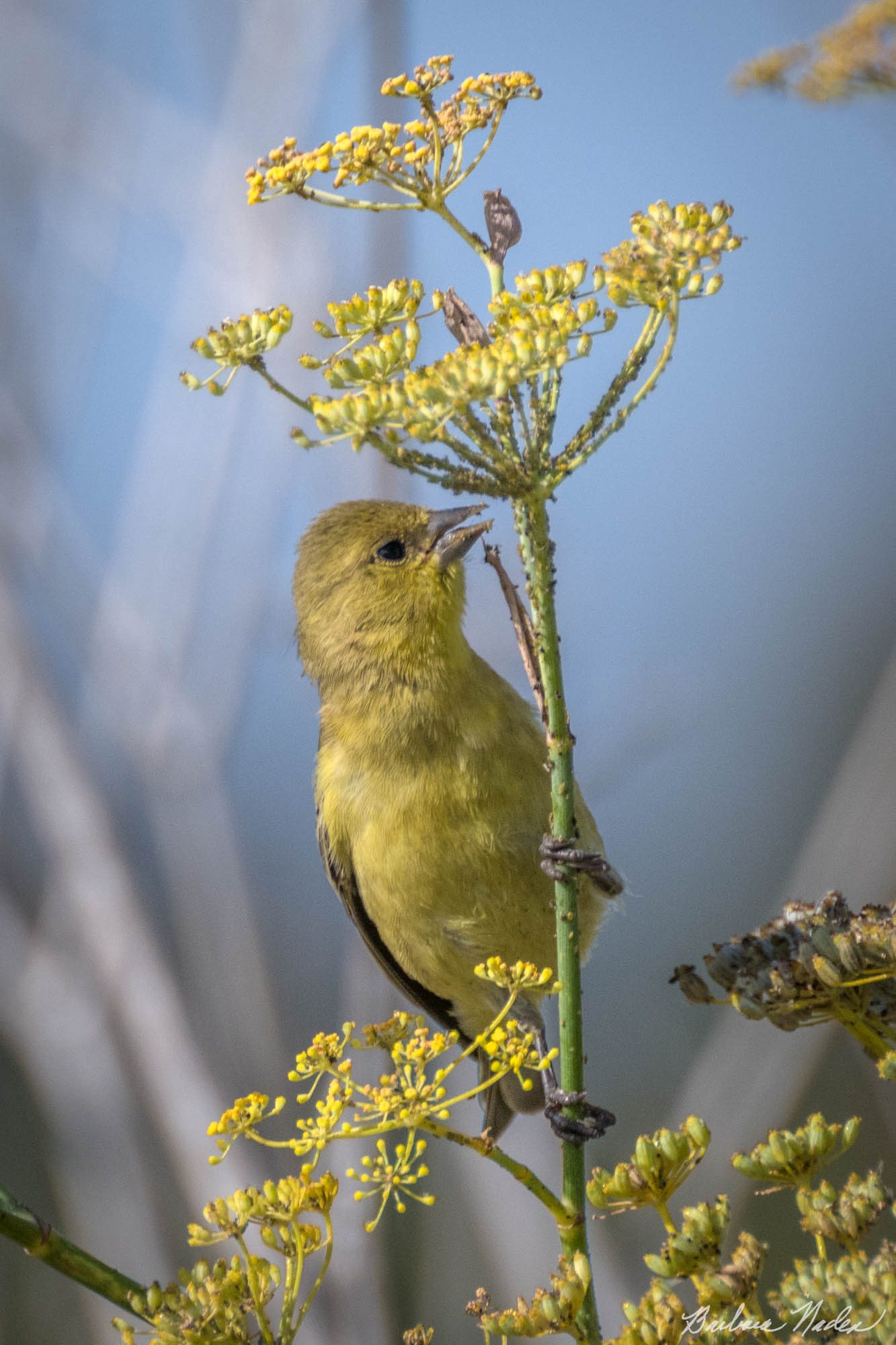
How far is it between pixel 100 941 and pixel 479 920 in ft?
6.76

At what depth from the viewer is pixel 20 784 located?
440 centimetres

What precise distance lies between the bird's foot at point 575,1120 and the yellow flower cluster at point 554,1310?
5.5 inches

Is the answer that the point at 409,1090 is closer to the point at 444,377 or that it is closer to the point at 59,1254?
the point at 59,1254

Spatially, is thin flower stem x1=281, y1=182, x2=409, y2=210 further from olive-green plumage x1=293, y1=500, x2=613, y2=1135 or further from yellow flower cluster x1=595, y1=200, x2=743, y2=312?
olive-green plumage x1=293, y1=500, x2=613, y2=1135

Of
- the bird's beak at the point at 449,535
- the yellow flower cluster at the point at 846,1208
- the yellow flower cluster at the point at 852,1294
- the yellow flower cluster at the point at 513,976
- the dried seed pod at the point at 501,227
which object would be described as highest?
the bird's beak at the point at 449,535

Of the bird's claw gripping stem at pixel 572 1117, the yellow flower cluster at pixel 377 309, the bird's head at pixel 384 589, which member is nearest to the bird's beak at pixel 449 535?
the bird's head at pixel 384 589

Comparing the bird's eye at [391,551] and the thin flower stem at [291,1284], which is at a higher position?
the bird's eye at [391,551]

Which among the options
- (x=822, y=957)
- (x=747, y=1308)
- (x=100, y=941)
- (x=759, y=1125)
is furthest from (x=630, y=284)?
(x=100, y=941)

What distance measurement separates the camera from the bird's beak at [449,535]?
2291 millimetres

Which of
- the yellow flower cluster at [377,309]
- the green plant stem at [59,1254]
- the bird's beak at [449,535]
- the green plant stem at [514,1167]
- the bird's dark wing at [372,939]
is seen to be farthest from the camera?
the bird's dark wing at [372,939]

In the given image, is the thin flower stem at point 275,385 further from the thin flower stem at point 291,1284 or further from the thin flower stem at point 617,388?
the thin flower stem at point 291,1284

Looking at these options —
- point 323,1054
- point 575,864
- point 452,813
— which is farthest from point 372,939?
point 323,1054

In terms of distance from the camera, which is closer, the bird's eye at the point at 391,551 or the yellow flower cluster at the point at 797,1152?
the yellow flower cluster at the point at 797,1152

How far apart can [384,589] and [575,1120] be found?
1376 mm
